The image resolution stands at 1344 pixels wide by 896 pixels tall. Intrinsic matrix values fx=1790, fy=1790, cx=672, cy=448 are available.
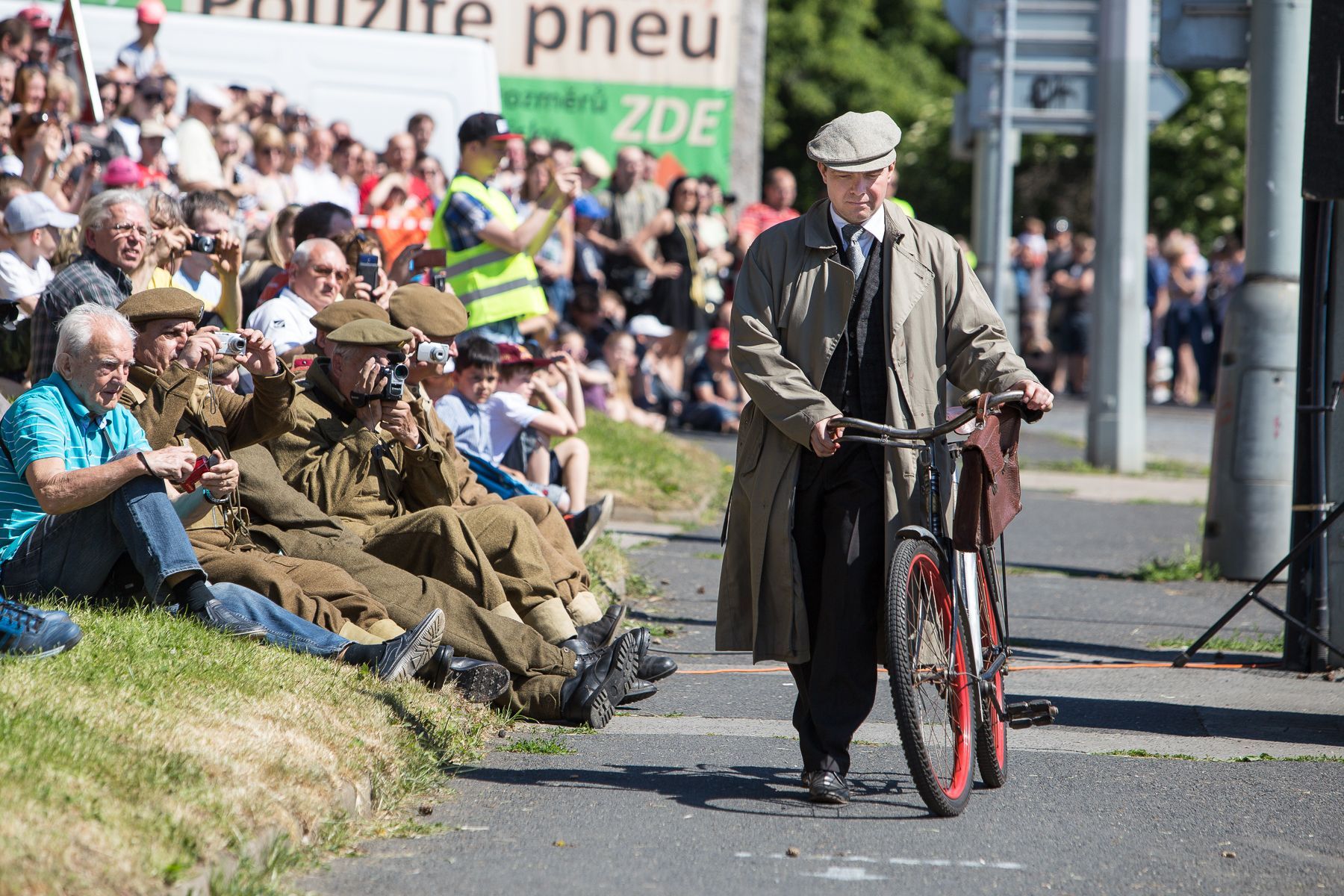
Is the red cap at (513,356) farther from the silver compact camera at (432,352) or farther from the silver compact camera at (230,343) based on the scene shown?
the silver compact camera at (230,343)

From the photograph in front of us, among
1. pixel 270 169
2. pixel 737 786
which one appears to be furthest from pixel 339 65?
pixel 737 786

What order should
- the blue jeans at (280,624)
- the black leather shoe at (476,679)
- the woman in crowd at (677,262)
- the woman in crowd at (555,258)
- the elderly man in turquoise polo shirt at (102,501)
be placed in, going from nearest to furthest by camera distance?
Answer: the elderly man in turquoise polo shirt at (102,501)
the blue jeans at (280,624)
the black leather shoe at (476,679)
the woman in crowd at (555,258)
the woman in crowd at (677,262)

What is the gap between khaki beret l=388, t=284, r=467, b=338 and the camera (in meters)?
7.86

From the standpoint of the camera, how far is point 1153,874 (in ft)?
15.8

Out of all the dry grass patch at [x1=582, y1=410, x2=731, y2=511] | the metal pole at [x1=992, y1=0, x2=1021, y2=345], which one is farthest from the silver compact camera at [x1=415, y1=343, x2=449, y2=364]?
the metal pole at [x1=992, y1=0, x2=1021, y2=345]

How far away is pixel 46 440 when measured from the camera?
5738 millimetres

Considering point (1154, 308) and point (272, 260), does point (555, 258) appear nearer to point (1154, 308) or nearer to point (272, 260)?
point (272, 260)

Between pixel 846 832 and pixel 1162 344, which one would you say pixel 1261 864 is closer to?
pixel 846 832

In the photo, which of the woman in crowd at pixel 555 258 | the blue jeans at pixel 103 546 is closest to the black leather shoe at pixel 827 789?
the blue jeans at pixel 103 546

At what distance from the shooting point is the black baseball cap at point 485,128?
992 cm

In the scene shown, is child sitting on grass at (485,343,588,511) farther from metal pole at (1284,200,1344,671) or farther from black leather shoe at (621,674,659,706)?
metal pole at (1284,200,1344,671)

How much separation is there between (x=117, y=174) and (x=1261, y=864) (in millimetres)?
7657

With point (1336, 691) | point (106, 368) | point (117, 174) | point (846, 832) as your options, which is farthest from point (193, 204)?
point (1336, 691)

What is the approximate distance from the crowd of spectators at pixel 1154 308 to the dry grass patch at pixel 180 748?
60.0ft
